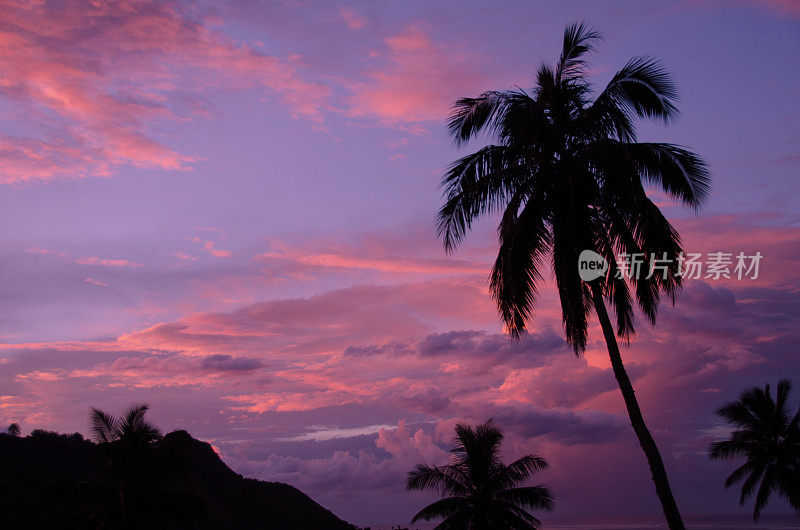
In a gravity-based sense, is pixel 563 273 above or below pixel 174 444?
above

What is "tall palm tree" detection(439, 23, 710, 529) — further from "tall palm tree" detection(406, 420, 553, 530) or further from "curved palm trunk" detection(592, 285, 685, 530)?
"tall palm tree" detection(406, 420, 553, 530)

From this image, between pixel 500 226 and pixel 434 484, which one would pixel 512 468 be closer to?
pixel 434 484

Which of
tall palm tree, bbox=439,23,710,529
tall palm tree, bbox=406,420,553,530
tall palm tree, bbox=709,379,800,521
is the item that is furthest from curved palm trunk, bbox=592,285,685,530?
tall palm tree, bbox=709,379,800,521

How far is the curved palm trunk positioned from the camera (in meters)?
12.3

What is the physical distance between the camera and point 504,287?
15.1 metres

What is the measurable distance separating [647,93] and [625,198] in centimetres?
256

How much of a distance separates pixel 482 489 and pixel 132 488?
16111mm

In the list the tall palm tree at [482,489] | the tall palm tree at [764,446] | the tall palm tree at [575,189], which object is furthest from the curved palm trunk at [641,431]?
the tall palm tree at [764,446]

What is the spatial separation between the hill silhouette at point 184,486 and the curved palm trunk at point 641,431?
74.3ft

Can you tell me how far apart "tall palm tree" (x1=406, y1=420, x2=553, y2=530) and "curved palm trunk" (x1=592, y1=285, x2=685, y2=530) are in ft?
61.0

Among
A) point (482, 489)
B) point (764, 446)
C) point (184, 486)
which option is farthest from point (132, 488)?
point (184, 486)

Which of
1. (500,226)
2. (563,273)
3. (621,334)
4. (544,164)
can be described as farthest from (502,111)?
(621,334)

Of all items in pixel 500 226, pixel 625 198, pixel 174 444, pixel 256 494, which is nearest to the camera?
pixel 625 198

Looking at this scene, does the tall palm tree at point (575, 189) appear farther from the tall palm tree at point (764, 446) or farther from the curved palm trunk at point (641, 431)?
the tall palm tree at point (764, 446)
